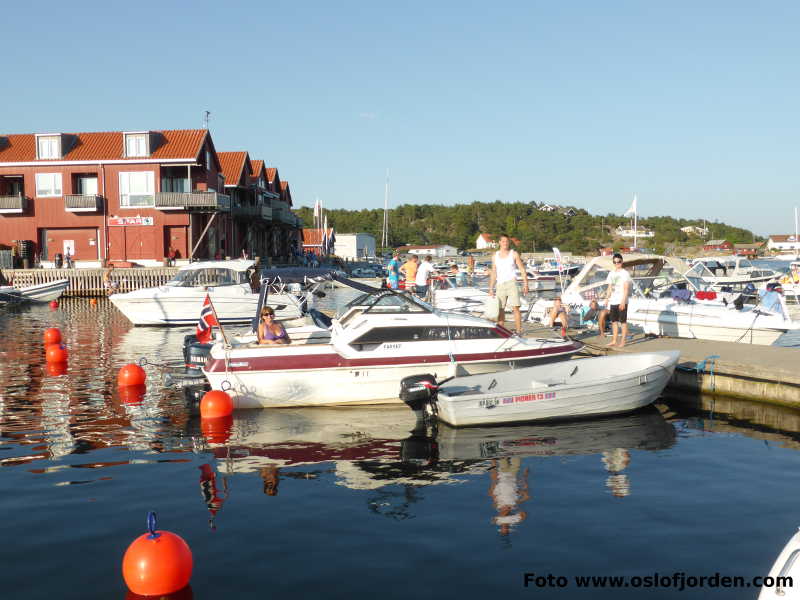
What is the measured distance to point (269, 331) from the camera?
13508 millimetres

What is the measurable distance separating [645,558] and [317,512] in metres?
3.41

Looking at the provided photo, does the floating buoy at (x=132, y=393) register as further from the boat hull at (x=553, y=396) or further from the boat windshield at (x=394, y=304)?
the boat hull at (x=553, y=396)

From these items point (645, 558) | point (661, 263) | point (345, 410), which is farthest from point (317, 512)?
point (661, 263)

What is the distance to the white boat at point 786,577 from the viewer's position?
14.0 ft

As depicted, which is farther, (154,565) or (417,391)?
(417,391)

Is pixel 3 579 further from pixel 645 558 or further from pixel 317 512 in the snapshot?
pixel 645 558

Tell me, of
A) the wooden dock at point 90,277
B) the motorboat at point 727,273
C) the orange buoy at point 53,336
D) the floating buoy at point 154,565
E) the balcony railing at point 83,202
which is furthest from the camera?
the balcony railing at point 83,202

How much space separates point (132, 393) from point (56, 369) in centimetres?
415

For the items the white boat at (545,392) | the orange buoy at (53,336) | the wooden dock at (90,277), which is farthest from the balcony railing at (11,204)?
the white boat at (545,392)

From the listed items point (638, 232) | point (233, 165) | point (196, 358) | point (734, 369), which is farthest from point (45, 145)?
point (638, 232)

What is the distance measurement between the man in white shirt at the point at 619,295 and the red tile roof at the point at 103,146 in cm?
3605

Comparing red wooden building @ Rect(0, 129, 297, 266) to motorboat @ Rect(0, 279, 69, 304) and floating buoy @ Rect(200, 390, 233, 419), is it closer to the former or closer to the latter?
motorboat @ Rect(0, 279, 69, 304)

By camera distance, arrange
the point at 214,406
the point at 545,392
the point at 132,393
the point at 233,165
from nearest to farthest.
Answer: the point at 545,392 → the point at 214,406 → the point at 132,393 → the point at 233,165

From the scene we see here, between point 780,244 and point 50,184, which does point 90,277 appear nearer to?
point 50,184
